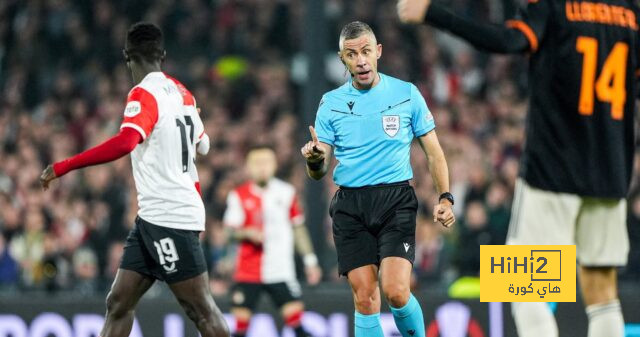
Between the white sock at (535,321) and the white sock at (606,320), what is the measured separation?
0.65ft

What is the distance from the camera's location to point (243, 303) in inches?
386

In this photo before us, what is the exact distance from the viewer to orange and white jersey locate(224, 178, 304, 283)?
9.88 meters

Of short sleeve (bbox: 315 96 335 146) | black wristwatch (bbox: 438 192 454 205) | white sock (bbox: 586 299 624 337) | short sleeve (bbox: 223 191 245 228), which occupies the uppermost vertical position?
short sleeve (bbox: 315 96 335 146)

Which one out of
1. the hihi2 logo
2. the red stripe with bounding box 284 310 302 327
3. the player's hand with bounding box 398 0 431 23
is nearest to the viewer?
the player's hand with bounding box 398 0 431 23

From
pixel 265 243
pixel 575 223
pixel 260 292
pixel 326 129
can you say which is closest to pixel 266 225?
pixel 265 243

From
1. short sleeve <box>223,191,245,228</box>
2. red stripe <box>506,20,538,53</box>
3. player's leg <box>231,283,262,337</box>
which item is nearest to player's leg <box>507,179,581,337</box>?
red stripe <box>506,20,538,53</box>

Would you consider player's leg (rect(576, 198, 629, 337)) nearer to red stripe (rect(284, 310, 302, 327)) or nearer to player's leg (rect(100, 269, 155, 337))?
player's leg (rect(100, 269, 155, 337))

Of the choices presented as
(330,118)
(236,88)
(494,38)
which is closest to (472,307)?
(330,118)

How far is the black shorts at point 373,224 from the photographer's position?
657 centimetres

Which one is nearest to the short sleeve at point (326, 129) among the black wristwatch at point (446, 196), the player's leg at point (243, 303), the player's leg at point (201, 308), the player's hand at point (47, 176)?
the black wristwatch at point (446, 196)

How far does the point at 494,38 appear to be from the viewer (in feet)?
16.3

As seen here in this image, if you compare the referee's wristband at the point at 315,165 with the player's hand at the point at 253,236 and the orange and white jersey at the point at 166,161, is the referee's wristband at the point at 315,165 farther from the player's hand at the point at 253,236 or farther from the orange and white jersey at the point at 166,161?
the player's hand at the point at 253,236

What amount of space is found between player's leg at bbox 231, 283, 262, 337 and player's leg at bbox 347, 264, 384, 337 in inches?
130

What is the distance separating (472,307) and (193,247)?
3.89m
